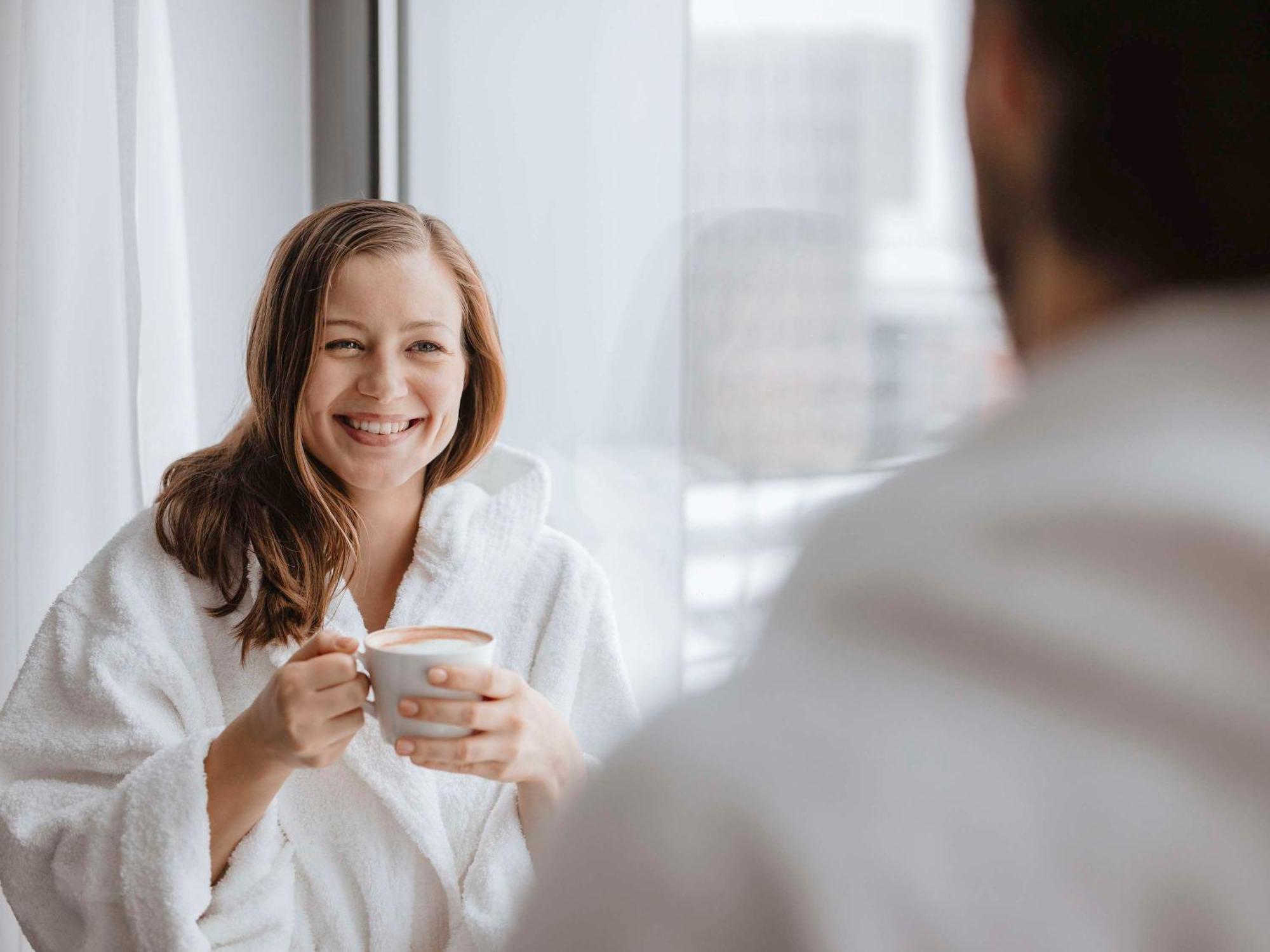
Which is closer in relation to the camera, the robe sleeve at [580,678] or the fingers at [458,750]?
the fingers at [458,750]

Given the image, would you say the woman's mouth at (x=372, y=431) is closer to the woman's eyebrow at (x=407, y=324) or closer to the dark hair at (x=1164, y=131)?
the woman's eyebrow at (x=407, y=324)

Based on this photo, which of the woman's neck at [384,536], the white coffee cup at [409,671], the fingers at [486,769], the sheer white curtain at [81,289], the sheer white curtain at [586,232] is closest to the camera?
the white coffee cup at [409,671]

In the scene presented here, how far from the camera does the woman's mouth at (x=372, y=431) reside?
116 cm

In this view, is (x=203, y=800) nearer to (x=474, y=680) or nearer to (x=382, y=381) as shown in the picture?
(x=474, y=680)

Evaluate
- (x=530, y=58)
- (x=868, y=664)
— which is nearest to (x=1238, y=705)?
(x=868, y=664)

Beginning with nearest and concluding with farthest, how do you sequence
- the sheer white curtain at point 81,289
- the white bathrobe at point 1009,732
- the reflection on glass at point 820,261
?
the white bathrobe at point 1009,732
the reflection on glass at point 820,261
the sheer white curtain at point 81,289

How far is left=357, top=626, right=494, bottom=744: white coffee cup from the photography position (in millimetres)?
872

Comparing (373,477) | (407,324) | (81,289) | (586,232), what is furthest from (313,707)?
(81,289)

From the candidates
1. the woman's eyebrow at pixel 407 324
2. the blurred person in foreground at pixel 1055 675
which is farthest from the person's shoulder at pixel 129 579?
the blurred person in foreground at pixel 1055 675

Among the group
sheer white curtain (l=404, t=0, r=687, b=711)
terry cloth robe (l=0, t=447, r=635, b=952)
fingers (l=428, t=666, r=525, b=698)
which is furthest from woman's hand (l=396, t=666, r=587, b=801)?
sheer white curtain (l=404, t=0, r=687, b=711)

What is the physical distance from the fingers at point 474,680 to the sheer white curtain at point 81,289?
3.24 feet

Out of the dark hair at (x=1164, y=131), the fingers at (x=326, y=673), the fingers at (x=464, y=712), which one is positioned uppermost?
the dark hair at (x=1164, y=131)

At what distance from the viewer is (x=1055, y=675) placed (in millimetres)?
230

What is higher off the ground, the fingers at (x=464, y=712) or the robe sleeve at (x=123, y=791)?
the fingers at (x=464, y=712)
